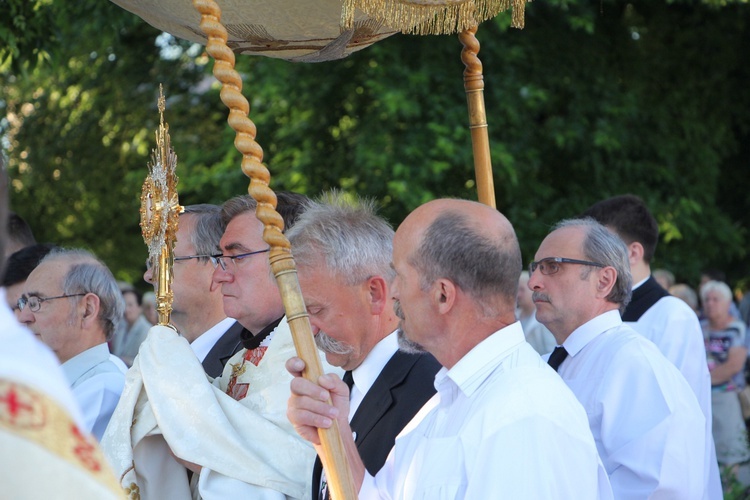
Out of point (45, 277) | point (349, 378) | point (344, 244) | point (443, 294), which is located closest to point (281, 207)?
point (344, 244)

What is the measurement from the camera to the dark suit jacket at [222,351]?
4.31m

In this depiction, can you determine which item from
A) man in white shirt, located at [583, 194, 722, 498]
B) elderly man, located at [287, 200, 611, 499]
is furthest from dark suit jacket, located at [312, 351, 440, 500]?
man in white shirt, located at [583, 194, 722, 498]

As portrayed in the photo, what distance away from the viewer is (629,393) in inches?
152

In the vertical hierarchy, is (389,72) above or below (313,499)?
above

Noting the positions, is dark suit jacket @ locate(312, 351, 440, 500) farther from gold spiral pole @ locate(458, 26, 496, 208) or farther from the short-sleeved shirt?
the short-sleeved shirt

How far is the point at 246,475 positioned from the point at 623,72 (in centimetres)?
1028

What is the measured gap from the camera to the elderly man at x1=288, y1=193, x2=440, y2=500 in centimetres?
320

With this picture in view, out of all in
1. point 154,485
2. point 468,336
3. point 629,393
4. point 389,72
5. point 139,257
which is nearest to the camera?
point 468,336

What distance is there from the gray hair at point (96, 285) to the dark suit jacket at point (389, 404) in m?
1.50

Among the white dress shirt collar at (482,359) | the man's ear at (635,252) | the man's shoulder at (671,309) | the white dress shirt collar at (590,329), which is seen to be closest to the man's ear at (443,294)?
the white dress shirt collar at (482,359)

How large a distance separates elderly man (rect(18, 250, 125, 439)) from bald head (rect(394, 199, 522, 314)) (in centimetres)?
180

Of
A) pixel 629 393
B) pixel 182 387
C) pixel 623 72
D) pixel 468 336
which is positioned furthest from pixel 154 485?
pixel 623 72

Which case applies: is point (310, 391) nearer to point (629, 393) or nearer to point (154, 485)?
point (154, 485)

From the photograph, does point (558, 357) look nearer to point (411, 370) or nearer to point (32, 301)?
point (411, 370)
